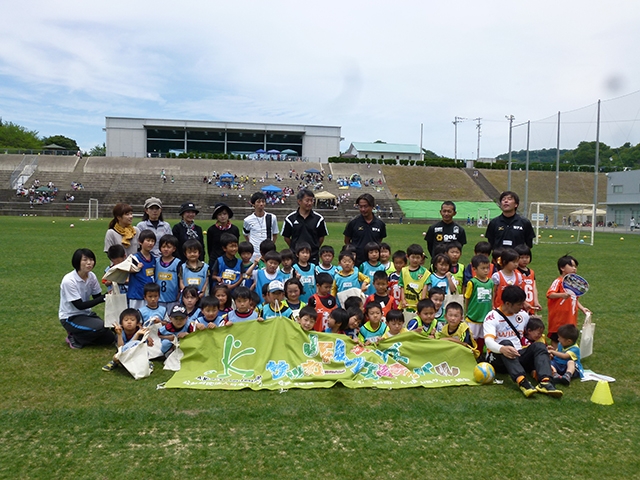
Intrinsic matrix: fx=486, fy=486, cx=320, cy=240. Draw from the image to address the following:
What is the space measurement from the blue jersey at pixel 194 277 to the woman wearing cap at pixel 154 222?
23.5 inches

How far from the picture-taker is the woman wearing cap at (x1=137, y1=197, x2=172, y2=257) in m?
6.52

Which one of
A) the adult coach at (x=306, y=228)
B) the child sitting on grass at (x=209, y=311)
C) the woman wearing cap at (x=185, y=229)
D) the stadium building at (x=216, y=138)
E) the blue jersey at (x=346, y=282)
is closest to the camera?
the child sitting on grass at (x=209, y=311)

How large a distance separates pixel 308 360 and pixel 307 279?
1393 mm

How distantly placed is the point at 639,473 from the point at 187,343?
13.7 feet

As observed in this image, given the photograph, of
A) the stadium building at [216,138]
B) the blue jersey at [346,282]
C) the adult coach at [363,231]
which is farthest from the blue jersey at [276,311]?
the stadium building at [216,138]

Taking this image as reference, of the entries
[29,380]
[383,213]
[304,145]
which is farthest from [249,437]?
[304,145]

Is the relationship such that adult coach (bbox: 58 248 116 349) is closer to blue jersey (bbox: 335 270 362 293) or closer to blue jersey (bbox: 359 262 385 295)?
blue jersey (bbox: 335 270 362 293)

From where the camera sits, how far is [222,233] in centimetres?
676

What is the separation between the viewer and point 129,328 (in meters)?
5.50

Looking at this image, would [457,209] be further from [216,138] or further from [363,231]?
[363,231]

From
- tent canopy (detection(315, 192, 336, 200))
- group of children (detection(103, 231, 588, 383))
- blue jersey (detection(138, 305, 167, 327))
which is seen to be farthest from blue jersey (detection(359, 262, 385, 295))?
tent canopy (detection(315, 192, 336, 200))

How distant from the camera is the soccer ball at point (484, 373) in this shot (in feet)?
16.1

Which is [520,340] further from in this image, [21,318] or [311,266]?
[21,318]

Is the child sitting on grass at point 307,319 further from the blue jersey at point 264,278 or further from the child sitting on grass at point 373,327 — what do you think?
the blue jersey at point 264,278
